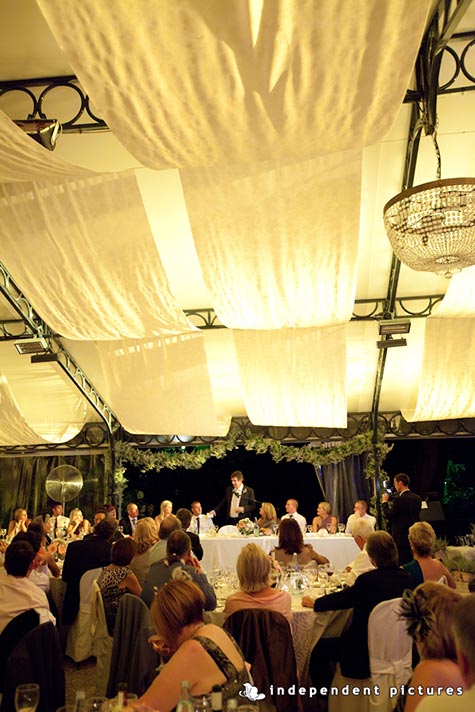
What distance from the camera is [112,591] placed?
4484 millimetres

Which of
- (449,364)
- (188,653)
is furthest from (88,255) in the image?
(449,364)

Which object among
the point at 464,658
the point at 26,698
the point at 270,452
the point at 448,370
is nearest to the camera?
the point at 464,658

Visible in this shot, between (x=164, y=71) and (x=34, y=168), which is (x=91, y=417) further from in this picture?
(x=164, y=71)

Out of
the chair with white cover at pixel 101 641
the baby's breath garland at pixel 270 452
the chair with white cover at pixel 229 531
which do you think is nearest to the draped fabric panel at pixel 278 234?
the chair with white cover at pixel 101 641

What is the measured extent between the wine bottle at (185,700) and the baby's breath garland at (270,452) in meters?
8.89

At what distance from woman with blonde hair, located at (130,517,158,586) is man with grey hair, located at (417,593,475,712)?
3.46m

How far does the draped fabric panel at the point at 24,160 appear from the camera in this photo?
349cm

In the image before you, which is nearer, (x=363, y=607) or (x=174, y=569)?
(x=363, y=607)

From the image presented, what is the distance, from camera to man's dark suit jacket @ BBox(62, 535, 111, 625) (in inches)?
221

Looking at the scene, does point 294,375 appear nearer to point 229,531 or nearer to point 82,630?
point 229,531

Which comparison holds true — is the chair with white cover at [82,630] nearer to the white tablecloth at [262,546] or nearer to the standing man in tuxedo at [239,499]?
the white tablecloth at [262,546]

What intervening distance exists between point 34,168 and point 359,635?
338 cm

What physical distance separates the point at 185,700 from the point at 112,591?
2656mm

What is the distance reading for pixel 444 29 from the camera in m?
3.76
